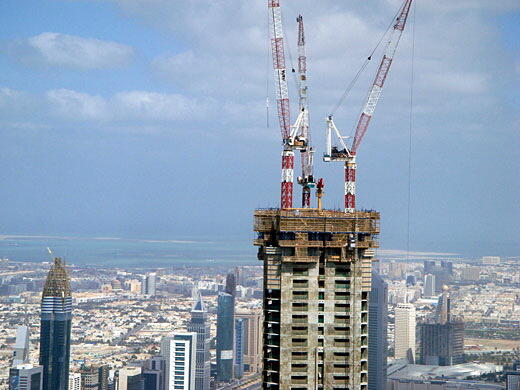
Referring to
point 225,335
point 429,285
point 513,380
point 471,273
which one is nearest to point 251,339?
point 225,335

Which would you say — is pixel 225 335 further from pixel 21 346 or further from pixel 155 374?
pixel 21 346

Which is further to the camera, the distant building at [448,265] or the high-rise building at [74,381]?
the distant building at [448,265]

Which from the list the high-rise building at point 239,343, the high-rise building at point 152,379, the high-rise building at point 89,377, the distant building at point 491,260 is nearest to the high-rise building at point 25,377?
the high-rise building at point 89,377

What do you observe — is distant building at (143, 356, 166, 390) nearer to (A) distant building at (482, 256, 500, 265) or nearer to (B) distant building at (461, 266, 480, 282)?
(B) distant building at (461, 266, 480, 282)

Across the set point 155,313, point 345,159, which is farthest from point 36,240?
point 345,159

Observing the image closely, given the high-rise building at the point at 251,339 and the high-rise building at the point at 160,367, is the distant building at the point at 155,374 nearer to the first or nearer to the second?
the high-rise building at the point at 160,367
